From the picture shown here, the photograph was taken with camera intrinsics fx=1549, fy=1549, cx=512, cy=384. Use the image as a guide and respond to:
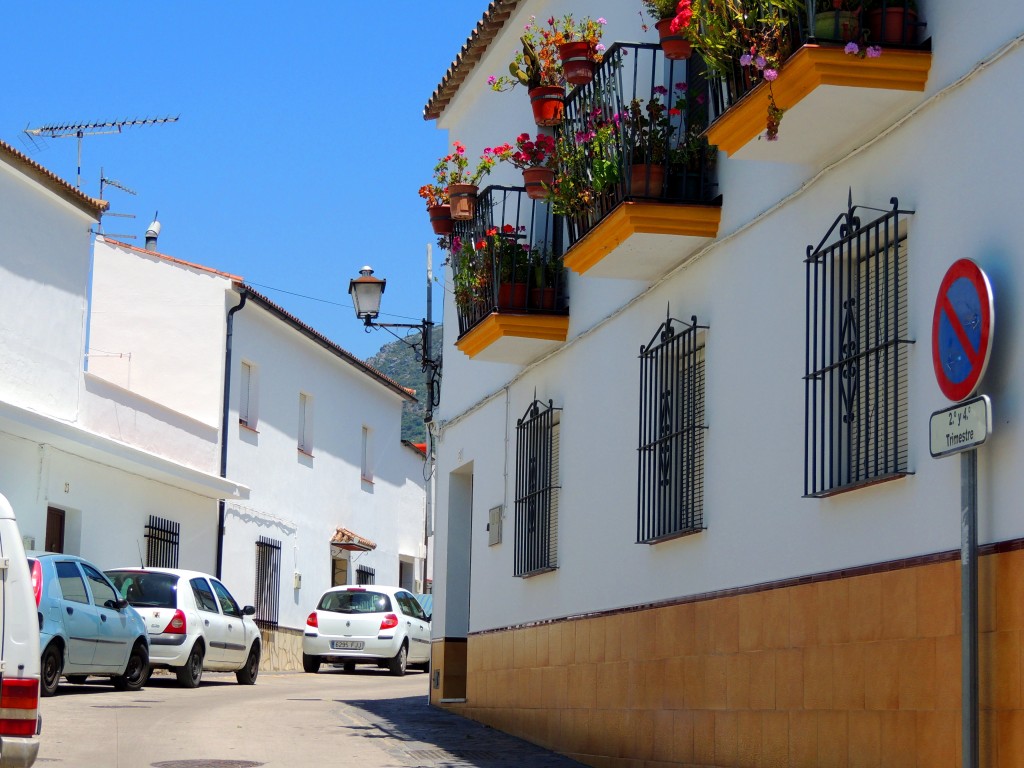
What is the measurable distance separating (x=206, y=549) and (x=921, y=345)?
22.0 metres

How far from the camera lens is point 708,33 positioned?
881 centimetres

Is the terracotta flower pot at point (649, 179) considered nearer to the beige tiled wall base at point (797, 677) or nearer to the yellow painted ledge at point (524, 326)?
the beige tiled wall base at point (797, 677)

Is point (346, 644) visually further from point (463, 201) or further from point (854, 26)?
point (854, 26)

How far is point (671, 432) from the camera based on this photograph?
10820 mm

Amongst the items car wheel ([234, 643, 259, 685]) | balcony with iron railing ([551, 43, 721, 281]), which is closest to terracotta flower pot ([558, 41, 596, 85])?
balcony with iron railing ([551, 43, 721, 281])

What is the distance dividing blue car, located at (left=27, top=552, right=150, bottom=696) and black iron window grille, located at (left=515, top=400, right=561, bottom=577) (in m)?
4.96

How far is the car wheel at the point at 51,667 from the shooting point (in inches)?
626

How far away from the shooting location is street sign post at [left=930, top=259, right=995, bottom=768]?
21.3 ft

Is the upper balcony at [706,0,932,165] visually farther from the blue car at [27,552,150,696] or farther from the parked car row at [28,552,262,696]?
the blue car at [27,552,150,696]

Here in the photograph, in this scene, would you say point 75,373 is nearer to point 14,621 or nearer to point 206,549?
point 206,549

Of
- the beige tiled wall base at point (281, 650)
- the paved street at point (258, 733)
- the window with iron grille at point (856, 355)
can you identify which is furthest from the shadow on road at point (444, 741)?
the beige tiled wall base at point (281, 650)

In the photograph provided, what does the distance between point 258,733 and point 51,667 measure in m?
3.42

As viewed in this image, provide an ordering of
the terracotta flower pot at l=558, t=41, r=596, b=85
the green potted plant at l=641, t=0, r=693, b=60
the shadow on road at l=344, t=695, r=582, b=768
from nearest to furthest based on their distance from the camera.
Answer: the green potted plant at l=641, t=0, r=693, b=60, the terracotta flower pot at l=558, t=41, r=596, b=85, the shadow on road at l=344, t=695, r=582, b=768

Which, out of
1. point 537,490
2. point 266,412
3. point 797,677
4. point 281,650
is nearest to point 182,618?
point 537,490
